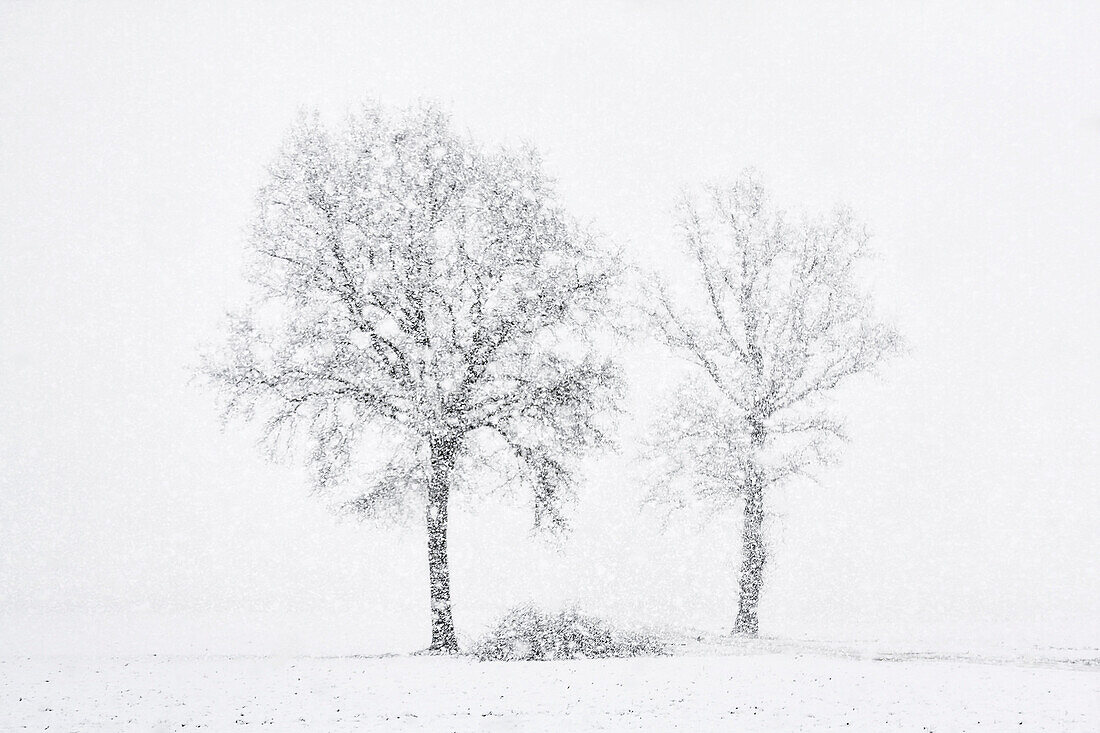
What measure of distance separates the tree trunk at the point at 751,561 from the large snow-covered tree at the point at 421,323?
6.26 metres

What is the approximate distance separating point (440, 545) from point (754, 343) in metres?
12.0

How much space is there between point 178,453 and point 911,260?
10790cm

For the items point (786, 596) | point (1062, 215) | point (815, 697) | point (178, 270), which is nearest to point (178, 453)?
point (786, 596)

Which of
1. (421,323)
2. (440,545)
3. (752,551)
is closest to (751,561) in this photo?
(752,551)

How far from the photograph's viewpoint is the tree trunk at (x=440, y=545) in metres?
20.9

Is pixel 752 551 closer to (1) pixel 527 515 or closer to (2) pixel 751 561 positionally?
(2) pixel 751 561

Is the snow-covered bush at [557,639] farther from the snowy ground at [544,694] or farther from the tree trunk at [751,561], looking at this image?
the tree trunk at [751,561]

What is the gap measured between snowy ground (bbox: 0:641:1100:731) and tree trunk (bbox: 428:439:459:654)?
182 cm

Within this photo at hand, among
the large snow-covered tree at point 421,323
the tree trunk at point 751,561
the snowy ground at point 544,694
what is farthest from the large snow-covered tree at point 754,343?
the snowy ground at point 544,694

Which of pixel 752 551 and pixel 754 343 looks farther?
pixel 754 343

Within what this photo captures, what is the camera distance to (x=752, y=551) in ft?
83.1

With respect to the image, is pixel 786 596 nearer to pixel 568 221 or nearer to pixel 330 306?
pixel 568 221

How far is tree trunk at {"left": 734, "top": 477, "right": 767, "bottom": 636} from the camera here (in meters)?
25.1

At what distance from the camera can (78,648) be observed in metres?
22.9
